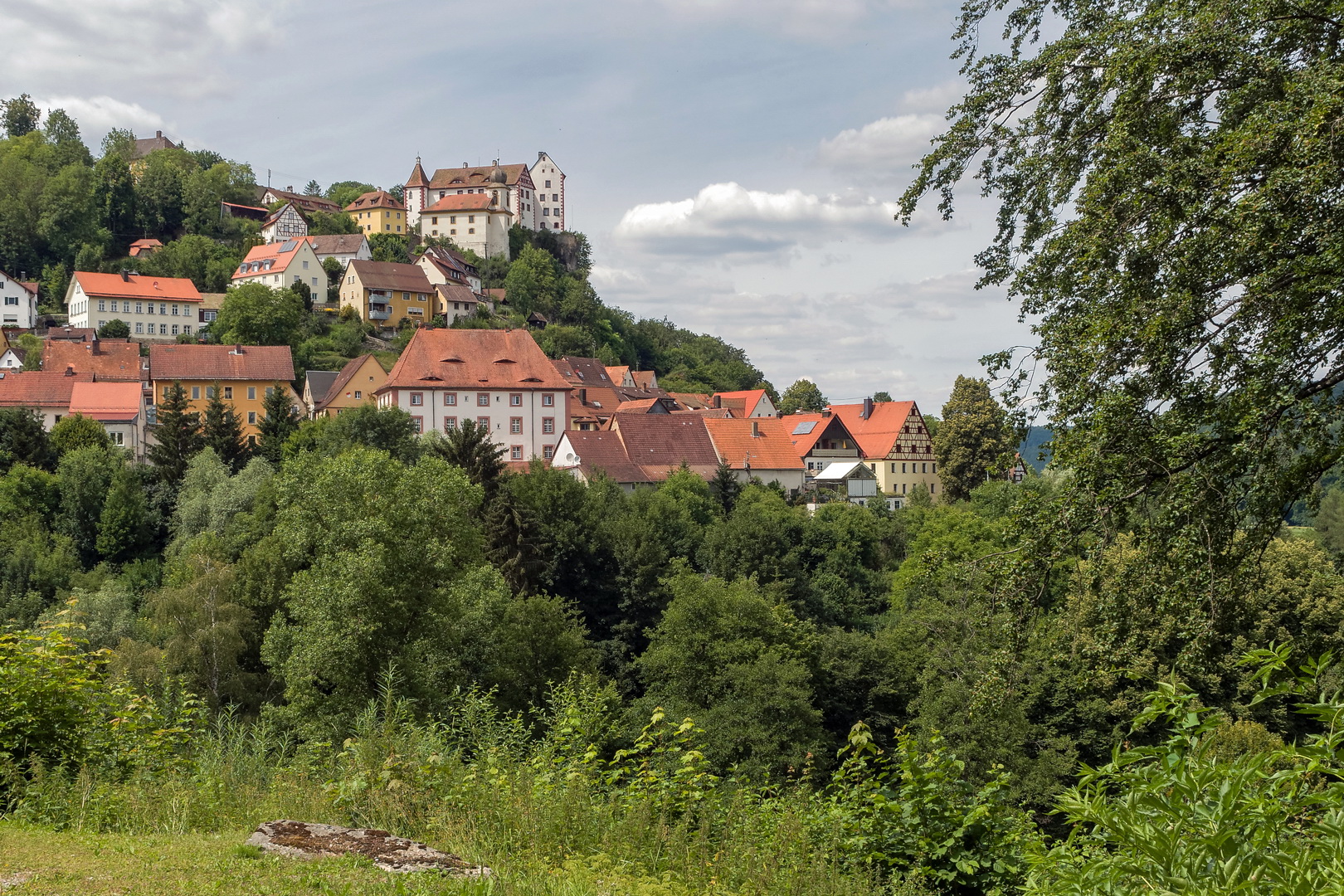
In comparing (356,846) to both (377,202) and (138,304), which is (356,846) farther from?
(377,202)

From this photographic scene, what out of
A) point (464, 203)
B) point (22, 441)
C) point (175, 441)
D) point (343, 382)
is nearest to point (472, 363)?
point (343, 382)

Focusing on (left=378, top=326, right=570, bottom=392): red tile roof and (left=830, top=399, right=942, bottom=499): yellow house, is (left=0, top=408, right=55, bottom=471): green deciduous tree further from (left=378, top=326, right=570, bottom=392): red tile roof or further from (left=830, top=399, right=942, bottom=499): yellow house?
(left=830, top=399, right=942, bottom=499): yellow house

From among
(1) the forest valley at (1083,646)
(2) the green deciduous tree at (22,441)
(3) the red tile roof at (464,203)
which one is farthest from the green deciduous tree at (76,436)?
(3) the red tile roof at (464,203)

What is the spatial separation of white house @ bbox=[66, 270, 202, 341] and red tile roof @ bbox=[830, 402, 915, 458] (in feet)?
181

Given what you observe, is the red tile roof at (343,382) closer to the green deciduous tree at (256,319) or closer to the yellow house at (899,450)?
the green deciduous tree at (256,319)

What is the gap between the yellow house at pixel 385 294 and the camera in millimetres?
98438

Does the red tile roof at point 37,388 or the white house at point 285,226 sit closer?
the red tile roof at point 37,388

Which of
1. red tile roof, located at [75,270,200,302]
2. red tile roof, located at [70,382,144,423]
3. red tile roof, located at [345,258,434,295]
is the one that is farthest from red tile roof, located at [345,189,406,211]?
red tile roof, located at [70,382,144,423]

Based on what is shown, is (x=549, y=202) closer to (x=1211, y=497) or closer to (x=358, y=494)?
(x=358, y=494)

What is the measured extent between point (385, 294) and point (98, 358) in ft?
92.1

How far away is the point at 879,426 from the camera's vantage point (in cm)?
8150

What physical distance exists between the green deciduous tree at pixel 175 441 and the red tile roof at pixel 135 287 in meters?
41.5

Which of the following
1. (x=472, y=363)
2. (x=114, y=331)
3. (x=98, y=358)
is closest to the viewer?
(x=472, y=363)

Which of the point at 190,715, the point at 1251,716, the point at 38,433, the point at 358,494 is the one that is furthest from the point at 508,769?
the point at 38,433
